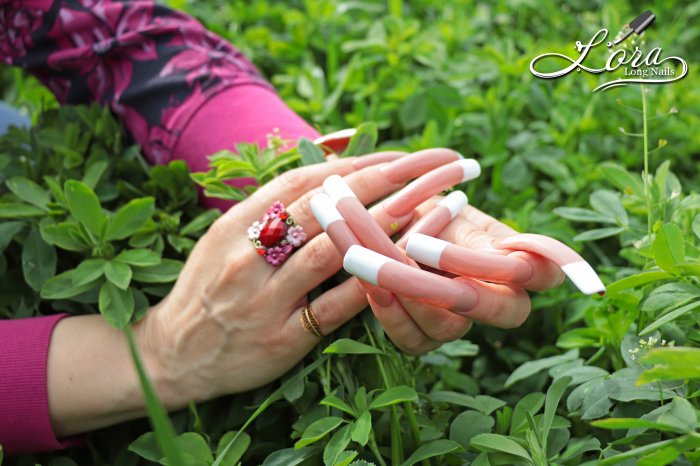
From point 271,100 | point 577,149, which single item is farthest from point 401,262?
point 577,149

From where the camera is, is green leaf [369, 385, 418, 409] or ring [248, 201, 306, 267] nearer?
green leaf [369, 385, 418, 409]

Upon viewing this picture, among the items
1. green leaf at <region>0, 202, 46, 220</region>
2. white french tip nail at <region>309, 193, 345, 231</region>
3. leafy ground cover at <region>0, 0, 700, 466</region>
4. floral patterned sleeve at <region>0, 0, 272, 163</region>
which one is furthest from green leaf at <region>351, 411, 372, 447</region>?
floral patterned sleeve at <region>0, 0, 272, 163</region>

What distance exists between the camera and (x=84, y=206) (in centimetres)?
94

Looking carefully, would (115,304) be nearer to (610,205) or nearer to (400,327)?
(400,327)

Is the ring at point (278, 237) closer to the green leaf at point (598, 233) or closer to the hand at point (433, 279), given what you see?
the hand at point (433, 279)

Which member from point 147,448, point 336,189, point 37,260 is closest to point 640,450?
point 336,189

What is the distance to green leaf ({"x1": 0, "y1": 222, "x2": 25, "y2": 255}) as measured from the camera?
998mm

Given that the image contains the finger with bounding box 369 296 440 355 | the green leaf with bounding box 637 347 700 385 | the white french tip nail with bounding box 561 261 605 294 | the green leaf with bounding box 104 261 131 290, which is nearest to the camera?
the green leaf with bounding box 637 347 700 385

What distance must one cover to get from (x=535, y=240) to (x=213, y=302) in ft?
1.33

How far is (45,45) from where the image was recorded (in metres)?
1.34

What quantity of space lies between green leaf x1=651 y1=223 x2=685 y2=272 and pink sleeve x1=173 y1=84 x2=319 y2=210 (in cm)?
58

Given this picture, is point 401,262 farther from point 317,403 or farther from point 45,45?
point 45,45

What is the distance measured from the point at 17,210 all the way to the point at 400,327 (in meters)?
0.58

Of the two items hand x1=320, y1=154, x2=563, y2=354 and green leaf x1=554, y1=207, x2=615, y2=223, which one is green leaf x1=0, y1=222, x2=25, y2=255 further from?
green leaf x1=554, y1=207, x2=615, y2=223
